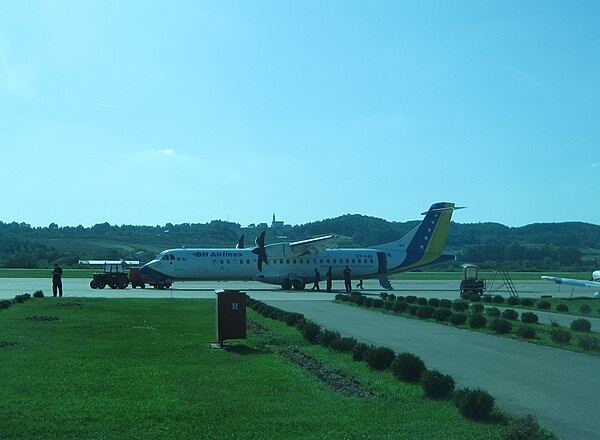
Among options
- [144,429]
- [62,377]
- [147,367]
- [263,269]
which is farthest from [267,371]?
[263,269]

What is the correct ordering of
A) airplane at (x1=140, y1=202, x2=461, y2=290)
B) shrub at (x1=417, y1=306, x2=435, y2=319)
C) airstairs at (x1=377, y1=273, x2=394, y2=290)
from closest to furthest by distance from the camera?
shrub at (x1=417, y1=306, x2=435, y2=319) < airplane at (x1=140, y1=202, x2=461, y2=290) < airstairs at (x1=377, y1=273, x2=394, y2=290)

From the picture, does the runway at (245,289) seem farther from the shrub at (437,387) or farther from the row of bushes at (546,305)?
the shrub at (437,387)

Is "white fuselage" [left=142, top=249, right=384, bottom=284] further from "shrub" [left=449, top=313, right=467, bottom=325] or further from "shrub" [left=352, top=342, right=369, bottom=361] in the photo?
"shrub" [left=352, top=342, right=369, bottom=361]

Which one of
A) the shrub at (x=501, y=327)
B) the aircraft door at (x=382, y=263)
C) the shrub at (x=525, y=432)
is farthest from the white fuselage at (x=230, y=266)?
the shrub at (x=525, y=432)

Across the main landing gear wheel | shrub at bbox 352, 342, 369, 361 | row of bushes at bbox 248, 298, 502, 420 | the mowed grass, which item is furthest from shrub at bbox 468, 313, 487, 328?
the main landing gear wheel

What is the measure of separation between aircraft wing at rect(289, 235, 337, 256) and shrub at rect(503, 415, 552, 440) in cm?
3885

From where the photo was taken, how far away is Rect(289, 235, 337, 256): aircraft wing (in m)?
46.7

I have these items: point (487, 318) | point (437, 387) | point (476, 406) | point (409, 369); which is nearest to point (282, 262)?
point (487, 318)

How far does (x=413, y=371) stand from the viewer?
11.0 metres

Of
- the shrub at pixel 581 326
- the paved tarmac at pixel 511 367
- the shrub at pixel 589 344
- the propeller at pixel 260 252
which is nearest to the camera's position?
the paved tarmac at pixel 511 367

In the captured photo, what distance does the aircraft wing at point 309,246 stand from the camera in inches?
1837

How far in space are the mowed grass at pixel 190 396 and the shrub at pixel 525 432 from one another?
1.51 ft

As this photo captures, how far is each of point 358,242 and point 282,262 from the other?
117812 millimetres

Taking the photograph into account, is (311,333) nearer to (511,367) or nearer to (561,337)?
(511,367)
